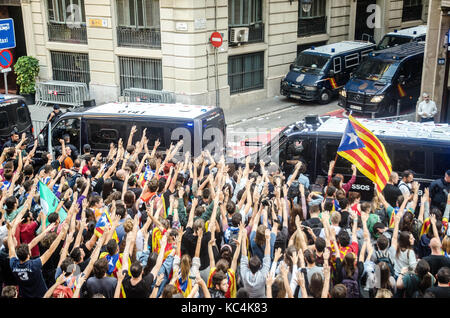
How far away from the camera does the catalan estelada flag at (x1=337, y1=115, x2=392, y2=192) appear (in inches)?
356

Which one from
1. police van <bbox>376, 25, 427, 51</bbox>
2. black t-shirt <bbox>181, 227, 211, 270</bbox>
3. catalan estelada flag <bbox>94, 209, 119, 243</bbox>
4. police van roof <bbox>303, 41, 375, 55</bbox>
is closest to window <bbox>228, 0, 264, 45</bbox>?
police van roof <bbox>303, 41, 375, 55</bbox>

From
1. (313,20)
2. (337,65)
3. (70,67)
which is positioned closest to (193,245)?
(337,65)

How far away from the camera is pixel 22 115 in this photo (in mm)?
15484

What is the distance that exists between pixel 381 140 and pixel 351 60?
12.1 m

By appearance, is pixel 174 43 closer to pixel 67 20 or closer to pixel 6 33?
pixel 67 20

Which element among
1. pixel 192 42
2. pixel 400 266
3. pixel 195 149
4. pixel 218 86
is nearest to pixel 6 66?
pixel 195 149

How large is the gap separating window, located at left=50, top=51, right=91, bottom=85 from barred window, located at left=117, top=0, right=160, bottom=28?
102 inches

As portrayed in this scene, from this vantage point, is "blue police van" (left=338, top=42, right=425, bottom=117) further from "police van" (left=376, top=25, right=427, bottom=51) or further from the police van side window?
the police van side window

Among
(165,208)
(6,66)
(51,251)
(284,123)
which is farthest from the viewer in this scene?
(284,123)

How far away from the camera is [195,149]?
12.8 m

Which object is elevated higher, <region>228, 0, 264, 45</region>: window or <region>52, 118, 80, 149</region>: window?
<region>228, 0, 264, 45</region>: window

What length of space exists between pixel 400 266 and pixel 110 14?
17.6 metres
